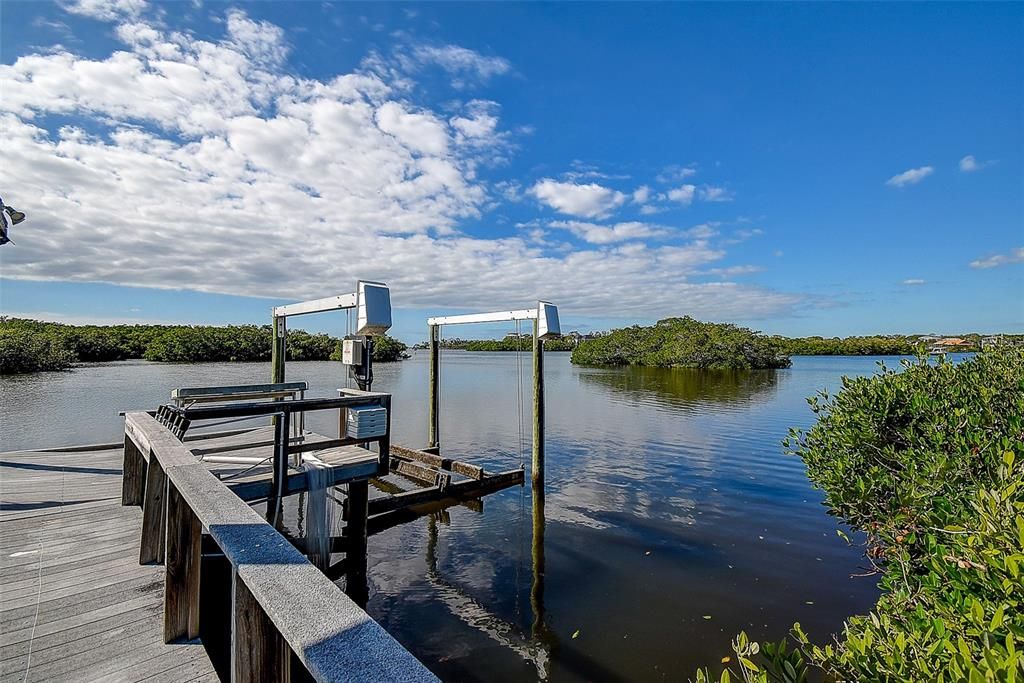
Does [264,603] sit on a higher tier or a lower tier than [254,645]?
higher

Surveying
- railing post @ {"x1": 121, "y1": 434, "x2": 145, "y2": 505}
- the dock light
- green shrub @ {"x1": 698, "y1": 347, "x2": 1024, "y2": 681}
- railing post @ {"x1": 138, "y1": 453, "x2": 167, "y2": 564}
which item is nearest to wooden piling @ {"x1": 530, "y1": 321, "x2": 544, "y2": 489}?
green shrub @ {"x1": 698, "y1": 347, "x2": 1024, "y2": 681}

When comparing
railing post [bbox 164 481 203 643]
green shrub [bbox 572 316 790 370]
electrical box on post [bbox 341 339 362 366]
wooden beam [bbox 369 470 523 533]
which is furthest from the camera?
green shrub [bbox 572 316 790 370]

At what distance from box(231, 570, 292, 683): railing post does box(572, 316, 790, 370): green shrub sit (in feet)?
158

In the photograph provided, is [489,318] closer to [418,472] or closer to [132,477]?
[418,472]

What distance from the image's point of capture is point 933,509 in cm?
258

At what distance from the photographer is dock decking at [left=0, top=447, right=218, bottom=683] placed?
224 centimetres

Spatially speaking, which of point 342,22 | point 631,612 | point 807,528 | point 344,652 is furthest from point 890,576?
point 342,22

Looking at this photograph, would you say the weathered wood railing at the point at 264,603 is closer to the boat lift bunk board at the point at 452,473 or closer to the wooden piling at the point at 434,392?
the boat lift bunk board at the point at 452,473

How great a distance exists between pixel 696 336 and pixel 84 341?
5248cm

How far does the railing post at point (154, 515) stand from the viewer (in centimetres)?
294

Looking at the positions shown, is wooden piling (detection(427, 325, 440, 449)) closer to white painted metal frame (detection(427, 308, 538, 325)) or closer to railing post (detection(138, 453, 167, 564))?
white painted metal frame (detection(427, 308, 538, 325))

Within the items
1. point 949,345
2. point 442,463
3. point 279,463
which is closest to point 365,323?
point 279,463

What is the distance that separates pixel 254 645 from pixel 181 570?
A: 129 cm

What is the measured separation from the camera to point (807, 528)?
738cm
